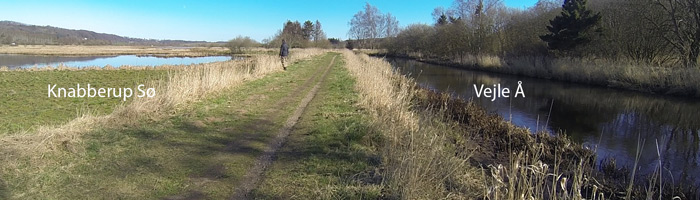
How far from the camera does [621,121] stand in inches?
420

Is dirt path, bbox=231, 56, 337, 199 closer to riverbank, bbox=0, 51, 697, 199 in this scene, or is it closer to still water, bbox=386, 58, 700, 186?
riverbank, bbox=0, 51, 697, 199

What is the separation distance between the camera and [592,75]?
19.7m

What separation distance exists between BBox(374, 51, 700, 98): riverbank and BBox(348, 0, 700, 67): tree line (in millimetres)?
1627

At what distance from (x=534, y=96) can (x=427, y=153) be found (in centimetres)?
1416

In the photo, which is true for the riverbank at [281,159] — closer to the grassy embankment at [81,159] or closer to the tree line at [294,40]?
the grassy embankment at [81,159]

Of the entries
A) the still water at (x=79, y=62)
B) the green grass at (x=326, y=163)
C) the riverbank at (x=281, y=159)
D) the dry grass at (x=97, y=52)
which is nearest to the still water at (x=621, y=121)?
the riverbank at (x=281, y=159)

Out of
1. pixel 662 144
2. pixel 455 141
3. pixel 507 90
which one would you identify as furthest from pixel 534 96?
pixel 455 141

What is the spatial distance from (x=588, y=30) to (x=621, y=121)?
606 inches

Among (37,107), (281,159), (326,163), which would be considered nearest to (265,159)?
(281,159)

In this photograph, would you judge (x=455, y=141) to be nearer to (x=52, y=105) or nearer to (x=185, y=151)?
(x=185, y=151)

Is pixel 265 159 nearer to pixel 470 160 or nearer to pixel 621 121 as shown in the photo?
pixel 470 160

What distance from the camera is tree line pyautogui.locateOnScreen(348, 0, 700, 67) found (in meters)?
18.3

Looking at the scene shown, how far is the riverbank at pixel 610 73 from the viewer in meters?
14.8

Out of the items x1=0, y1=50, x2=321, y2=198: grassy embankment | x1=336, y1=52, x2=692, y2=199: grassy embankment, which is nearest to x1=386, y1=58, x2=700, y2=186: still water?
x1=336, y1=52, x2=692, y2=199: grassy embankment
